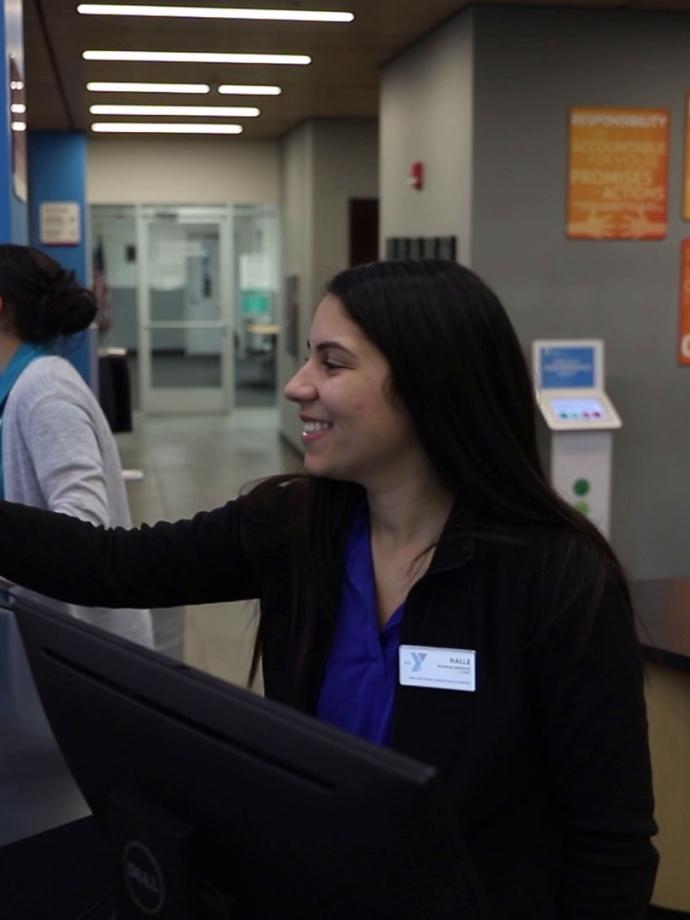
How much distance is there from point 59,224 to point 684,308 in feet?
19.7

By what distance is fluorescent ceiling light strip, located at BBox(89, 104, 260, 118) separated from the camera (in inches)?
384

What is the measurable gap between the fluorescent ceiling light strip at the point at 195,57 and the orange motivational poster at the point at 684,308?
2.59 metres

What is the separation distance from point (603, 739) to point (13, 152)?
2619mm

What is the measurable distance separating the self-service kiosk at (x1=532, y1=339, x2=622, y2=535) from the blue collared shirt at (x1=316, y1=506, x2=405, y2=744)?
14.1 ft

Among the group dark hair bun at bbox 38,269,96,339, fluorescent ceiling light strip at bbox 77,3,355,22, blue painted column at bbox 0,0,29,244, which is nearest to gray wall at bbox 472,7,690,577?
fluorescent ceiling light strip at bbox 77,3,355,22

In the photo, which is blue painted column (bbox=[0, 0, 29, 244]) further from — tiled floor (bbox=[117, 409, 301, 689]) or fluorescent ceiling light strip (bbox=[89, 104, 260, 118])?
fluorescent ceiling light strip (bbox=[89, 104, 260, 118])

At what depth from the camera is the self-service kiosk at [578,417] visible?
18.9ft

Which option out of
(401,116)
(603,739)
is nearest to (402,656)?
(603,739)

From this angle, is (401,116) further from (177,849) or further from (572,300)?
(177,849)

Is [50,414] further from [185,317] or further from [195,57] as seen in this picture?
[185,317]

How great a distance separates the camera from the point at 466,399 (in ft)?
4.54

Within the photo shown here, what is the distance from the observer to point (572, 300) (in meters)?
6.10

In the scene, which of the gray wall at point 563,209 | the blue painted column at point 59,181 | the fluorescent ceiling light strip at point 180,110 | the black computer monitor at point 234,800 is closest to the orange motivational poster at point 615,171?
the gray wall at point 563,209

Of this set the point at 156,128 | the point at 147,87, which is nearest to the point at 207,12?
the point at 147,87
